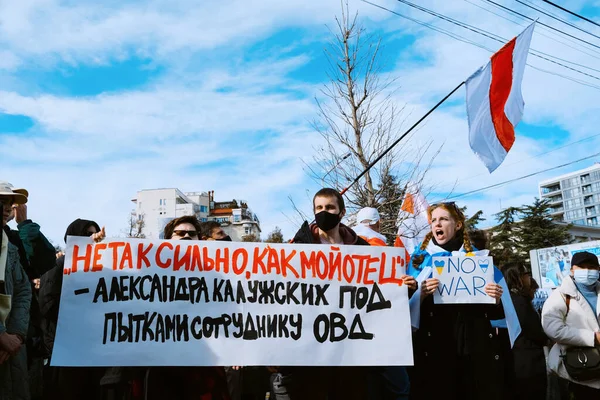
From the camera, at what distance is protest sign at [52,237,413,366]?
11.2 ft

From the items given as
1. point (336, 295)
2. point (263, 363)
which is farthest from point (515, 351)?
point (263, 363)

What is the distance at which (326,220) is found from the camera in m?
3.88

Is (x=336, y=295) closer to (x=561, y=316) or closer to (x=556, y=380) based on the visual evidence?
(x=561, y=316)

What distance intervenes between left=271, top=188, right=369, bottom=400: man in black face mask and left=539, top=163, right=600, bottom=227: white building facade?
137m

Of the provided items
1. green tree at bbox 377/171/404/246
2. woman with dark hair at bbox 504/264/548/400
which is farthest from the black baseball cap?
green tree at bbox 377/171/404/246

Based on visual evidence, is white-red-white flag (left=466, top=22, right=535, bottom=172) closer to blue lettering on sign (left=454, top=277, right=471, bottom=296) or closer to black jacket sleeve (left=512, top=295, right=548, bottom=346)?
black jacket sleeve (left=512, top=295, right=548, bottom=346)

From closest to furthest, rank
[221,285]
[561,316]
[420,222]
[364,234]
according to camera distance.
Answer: [221,285]
[561,316]
[364,234]
[420,222]

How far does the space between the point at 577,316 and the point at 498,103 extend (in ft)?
12.9

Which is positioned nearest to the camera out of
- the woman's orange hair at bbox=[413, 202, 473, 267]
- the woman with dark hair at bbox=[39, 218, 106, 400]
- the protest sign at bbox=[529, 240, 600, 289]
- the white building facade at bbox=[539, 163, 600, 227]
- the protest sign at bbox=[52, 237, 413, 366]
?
the protest sign at bbox=[52, 237, 413, 366]

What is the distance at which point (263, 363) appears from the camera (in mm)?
3506

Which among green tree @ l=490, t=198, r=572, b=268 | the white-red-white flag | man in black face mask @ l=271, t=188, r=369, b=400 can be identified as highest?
green tree @ l=490, t=198, r=572, b=268

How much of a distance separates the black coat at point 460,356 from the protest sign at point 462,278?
14 centimetres

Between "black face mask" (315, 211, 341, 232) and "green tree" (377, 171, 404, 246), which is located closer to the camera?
"black face mask" (315, 211, 341, 232)

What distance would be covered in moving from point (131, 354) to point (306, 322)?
45.6 inches
